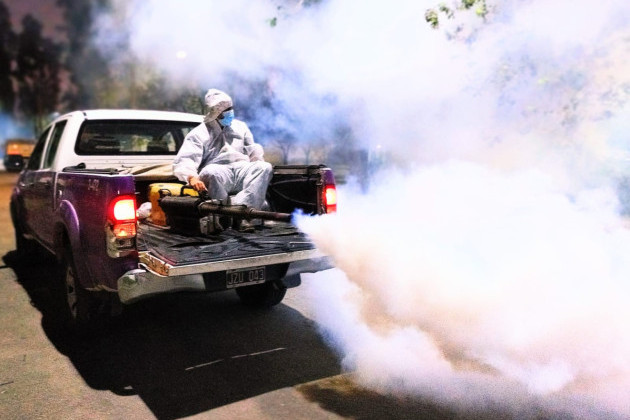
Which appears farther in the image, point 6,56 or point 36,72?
point 36,72

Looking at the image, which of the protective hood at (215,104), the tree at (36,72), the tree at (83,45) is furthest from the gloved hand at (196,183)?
the tree at (36,72)

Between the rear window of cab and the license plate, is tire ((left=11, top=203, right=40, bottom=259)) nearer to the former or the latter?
the rear window of cab

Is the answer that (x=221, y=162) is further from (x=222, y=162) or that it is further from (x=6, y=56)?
(x=6, y=56)

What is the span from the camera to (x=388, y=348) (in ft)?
12.4

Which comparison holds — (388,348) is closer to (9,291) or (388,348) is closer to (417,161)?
(9,291)

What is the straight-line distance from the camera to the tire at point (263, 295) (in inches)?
195

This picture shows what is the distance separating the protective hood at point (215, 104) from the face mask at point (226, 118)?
0.14ft


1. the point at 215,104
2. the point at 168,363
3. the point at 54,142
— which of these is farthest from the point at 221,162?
the point at 54,142

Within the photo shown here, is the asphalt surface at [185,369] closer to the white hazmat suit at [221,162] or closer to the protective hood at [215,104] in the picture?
the white hazmat suit at [221,162]

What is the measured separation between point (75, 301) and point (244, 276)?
152 cm

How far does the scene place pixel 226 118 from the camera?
468 centimetres

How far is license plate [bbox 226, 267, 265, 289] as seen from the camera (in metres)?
3.49

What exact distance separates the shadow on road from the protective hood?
6.03 ft

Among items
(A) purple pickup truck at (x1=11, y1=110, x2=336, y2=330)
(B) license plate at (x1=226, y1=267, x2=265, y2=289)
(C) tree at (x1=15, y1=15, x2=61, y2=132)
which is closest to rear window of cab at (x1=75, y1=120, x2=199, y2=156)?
(A) purple pickup truck at (x1=11, y1=110, x2=336, y2=330)
